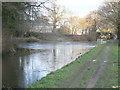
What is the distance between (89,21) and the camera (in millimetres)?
30562

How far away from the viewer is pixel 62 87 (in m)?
3.03

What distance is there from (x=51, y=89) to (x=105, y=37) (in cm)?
2772

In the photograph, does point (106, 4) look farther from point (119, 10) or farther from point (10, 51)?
point (10, 51)

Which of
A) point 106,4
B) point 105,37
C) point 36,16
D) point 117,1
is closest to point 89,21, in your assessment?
point 105,37

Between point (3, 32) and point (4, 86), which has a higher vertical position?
point (3, 32)

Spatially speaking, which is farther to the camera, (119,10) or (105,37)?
(105,37)

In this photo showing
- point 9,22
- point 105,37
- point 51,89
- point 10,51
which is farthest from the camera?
point 105,37

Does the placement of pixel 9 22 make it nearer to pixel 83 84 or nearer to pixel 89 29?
pixel 83 84

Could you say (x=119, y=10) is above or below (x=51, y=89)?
above

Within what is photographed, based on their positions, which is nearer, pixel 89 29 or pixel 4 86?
pixel 4 86

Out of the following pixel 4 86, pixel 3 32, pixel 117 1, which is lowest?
pixel 4 86

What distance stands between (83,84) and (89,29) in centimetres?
2814

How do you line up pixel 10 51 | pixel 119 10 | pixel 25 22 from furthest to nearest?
pixel 119 10, pixel 10 51, pixel 25 22

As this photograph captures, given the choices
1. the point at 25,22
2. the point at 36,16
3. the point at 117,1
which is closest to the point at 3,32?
the point at 25,22
